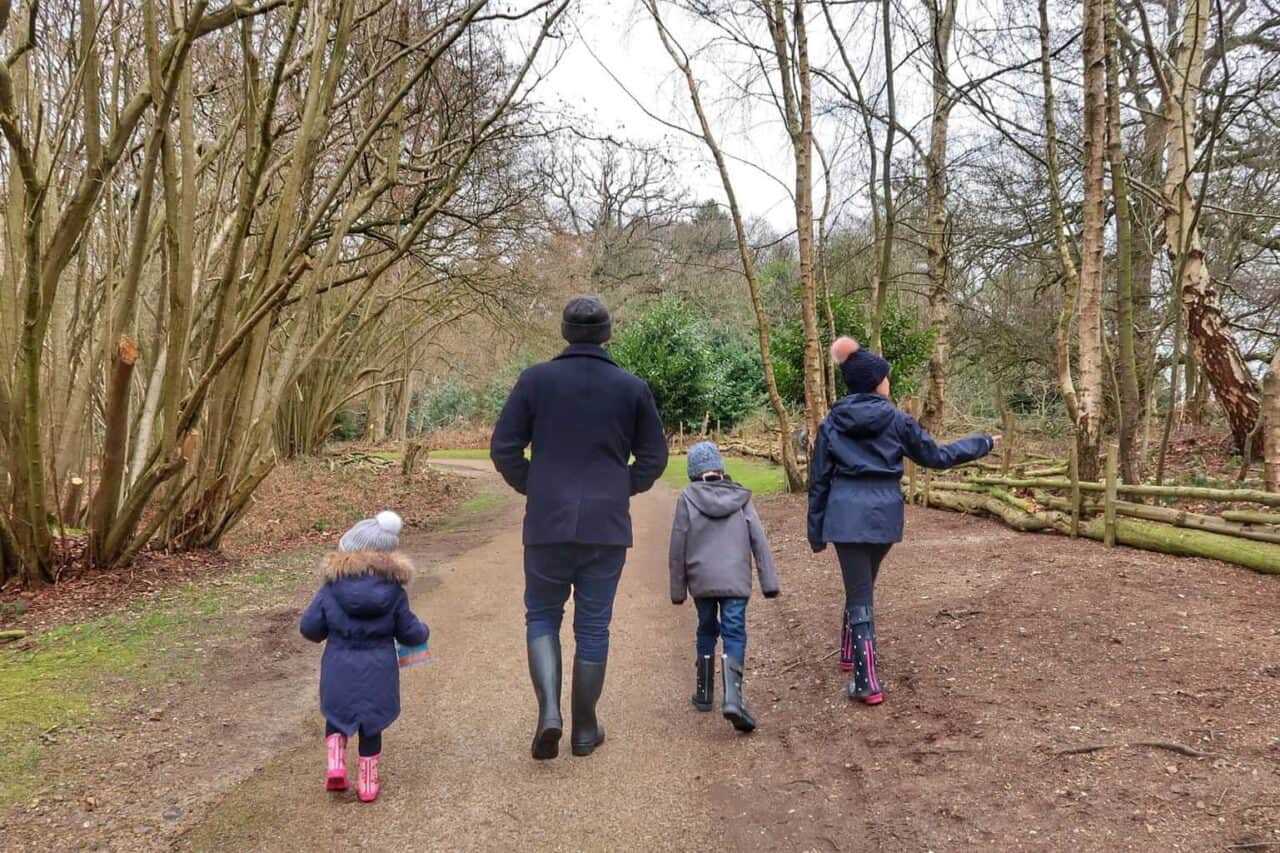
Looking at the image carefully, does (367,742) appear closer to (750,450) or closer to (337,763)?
(337,763)

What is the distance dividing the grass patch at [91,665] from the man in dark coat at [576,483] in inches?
87.8

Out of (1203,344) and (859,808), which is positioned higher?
(1203,344)

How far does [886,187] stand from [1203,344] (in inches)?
197

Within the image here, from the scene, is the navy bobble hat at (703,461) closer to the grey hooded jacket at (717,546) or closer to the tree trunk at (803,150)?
the grey hooded jacket at (717,546)

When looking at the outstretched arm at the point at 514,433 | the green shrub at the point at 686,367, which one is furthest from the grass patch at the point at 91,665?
the green shrub at the point at 686,367

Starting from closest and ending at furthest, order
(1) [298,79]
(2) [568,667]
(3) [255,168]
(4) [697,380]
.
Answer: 1. (2) [568,667]
2. (3) [255,168]
3. (1) [298,79]
4. (4) [697,380]

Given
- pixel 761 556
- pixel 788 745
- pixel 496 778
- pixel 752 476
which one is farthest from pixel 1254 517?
pixel 752 476

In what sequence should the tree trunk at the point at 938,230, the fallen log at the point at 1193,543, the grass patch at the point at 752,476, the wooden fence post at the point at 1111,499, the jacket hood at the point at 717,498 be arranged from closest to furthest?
the jacket hood at the point at 717,498, the fallen log at the point at 1193,543, the wooden fence post at the point at 1111,499, the tree trunk at the point at 938,230, the grass patch at the point at 752,476

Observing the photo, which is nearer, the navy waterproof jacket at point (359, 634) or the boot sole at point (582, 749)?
the navy waterproof jacket at point (359, 634)

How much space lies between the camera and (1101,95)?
7.88m

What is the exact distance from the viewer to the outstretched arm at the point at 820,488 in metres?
4.30

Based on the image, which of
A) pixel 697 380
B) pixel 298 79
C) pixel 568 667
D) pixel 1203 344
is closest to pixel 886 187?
pixel 1203 344

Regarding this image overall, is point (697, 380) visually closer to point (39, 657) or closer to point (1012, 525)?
point (1012, 525)

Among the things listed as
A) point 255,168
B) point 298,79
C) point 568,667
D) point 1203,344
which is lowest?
point 568,667
